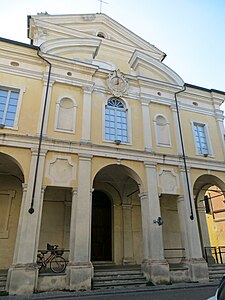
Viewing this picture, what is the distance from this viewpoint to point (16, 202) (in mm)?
10852

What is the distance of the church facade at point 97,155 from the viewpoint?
28.4ft

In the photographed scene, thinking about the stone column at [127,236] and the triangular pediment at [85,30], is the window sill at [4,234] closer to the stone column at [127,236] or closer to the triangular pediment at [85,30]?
the stone column at [127,236]

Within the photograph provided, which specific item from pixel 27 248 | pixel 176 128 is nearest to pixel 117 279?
pixel 27 248

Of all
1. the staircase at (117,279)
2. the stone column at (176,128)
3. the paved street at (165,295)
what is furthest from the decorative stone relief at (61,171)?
the stone column at (176,128)

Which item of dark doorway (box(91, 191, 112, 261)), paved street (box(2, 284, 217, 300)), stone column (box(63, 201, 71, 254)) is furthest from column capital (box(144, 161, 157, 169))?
paved street (box(2, 284, 217, 300))

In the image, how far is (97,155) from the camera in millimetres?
9867

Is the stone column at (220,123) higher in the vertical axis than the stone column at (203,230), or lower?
higher

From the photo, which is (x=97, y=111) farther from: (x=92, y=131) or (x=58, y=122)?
(x=58, y=122)

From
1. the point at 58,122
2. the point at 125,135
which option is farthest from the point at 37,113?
the point at 125,135

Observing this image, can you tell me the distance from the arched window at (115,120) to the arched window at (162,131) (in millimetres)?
1740

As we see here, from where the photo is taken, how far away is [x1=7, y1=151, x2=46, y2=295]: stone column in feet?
23.3

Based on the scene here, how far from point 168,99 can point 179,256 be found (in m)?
8.63

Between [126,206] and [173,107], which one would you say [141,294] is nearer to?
[126,206]

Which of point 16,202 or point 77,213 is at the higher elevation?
point 16,202
